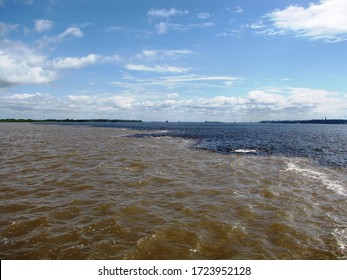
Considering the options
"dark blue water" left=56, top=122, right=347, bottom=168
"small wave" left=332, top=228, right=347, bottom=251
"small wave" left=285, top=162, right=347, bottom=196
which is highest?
"dark blue water" left=56, top=122, right=347, bottom=168

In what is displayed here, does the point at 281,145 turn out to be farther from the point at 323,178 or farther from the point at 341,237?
the point at 341,237

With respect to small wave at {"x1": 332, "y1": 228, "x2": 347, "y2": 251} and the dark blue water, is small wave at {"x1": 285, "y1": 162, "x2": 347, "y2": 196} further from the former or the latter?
small wave at {"x1": 332, "y1": 228, "x2": 347, "y2": 251}

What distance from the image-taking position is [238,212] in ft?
41.3

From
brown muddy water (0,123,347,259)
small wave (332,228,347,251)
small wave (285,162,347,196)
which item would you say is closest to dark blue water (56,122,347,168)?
small wave (285,162,347,196)

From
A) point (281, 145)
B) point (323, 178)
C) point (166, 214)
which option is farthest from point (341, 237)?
point (281, 145)

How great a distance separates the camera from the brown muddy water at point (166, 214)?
8812 millimetres

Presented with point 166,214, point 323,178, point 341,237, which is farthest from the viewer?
point 323,178

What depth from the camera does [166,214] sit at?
11977mm

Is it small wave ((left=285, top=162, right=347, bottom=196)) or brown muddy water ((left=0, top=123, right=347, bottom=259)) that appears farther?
small wave ((left=285, top=162, right=347, bottom=196))

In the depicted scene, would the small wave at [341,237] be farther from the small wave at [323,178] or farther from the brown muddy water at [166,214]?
the small wave at [323,178]

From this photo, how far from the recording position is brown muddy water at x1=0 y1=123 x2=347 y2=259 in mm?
8812

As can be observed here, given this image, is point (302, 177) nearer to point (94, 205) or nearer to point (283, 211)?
point (283, 211)

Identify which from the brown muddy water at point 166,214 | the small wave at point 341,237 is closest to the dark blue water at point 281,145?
the brown muddy water at point 166,214

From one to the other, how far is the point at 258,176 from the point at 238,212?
358 inches
